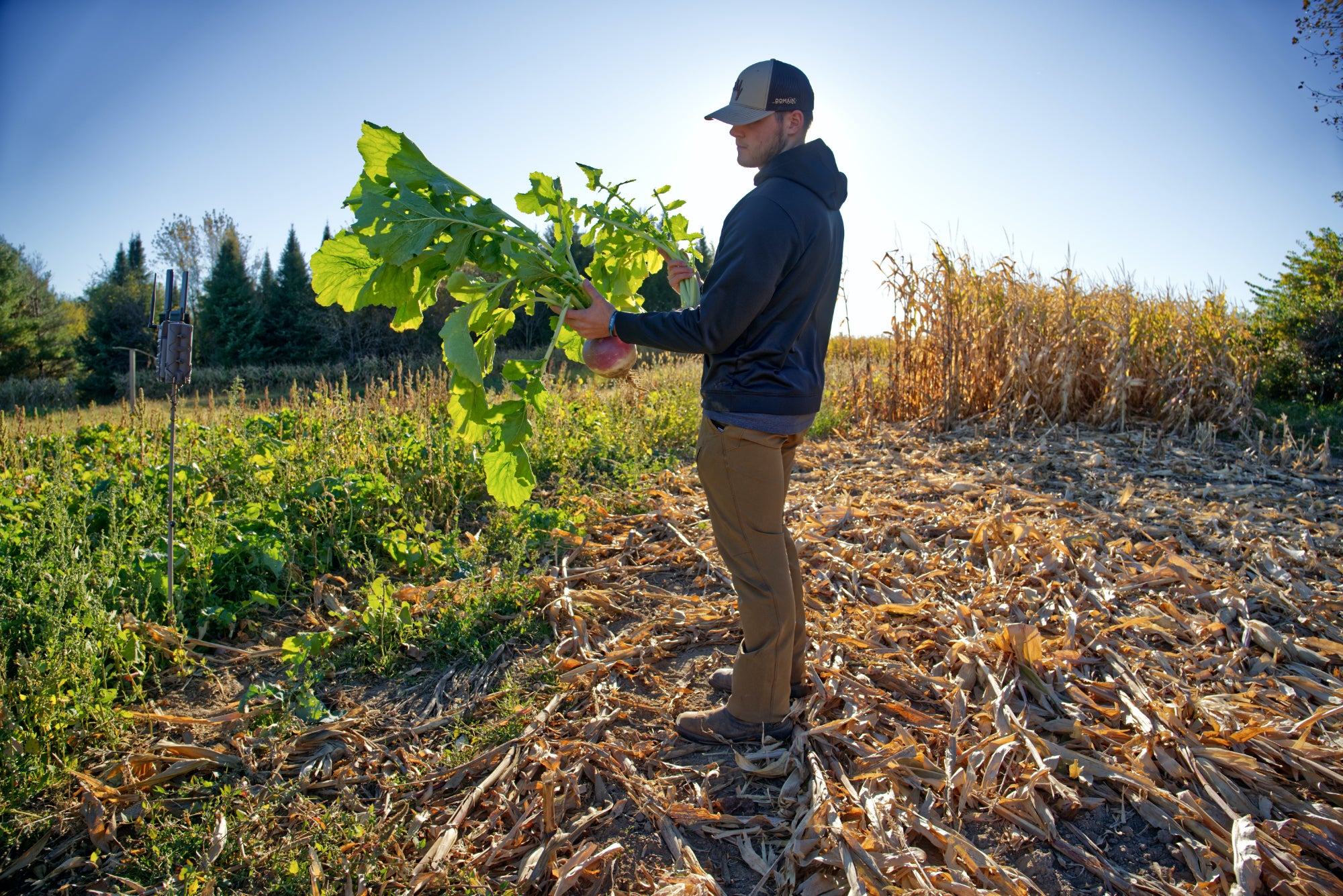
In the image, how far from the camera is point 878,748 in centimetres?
238

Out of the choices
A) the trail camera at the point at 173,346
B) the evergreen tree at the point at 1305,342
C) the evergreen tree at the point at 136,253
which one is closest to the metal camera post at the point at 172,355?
the trail camera at the point at 173,346

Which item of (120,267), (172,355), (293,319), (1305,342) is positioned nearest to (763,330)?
(172,355)

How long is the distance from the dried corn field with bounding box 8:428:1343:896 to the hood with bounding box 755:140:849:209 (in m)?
1.87

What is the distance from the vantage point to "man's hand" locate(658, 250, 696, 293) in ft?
9.07

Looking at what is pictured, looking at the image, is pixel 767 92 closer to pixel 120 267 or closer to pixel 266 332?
pixel 266 332

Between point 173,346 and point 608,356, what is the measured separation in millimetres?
2202

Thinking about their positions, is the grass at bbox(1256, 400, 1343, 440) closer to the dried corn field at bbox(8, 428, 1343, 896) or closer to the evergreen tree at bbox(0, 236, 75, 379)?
the dried corn field at bbox(8, 428, 1343, 896)

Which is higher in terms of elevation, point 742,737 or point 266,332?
point 266,332

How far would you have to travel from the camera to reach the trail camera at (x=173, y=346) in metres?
3.06

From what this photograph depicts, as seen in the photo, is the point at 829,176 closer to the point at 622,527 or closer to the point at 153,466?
the point at 622,527

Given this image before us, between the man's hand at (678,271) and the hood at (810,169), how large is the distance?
640 millimetres

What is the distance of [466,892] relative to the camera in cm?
186

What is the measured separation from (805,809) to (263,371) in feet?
85.4

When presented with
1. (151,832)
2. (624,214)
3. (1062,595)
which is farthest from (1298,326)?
(151,832)
